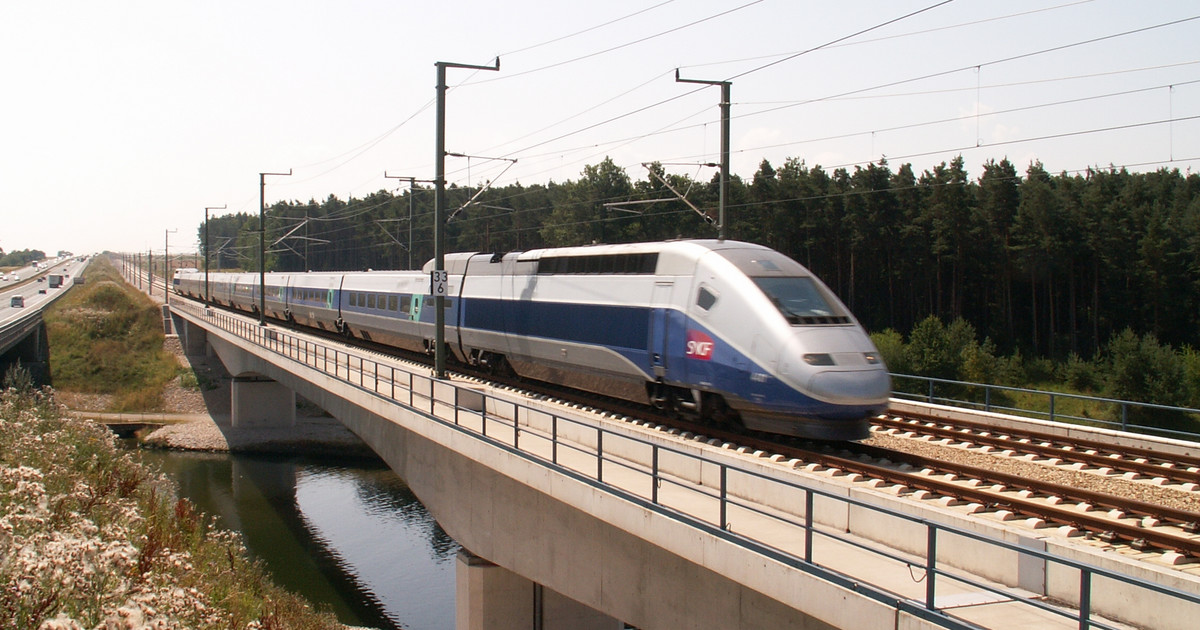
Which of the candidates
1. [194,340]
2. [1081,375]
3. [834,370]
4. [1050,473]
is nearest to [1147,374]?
[1081,375]

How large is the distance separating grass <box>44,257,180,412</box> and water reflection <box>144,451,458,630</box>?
1835 centimetres

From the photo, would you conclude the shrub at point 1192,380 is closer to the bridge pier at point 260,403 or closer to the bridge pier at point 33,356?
the bridge pier at point 260,403

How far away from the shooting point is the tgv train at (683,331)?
1254cm

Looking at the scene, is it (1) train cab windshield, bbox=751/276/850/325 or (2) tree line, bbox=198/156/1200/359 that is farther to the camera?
(2) tree line, bbox=198/156/1200/359

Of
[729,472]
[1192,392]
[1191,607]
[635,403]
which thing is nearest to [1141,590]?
[1191,607]

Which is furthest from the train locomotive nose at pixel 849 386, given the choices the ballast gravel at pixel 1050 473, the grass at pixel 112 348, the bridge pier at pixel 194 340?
the bridge pier at pixel 194 340

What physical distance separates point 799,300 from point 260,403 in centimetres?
4460

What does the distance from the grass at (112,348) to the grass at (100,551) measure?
39.1 m

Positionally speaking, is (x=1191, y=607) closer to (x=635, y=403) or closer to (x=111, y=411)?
(x=635, y=403)

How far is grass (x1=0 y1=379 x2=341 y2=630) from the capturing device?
7.13 meters

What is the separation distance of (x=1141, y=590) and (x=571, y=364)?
1274 cm

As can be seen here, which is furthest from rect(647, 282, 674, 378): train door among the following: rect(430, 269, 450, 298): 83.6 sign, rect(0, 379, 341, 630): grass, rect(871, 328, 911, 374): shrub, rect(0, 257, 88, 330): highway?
rect(0, 257, 88, 330): highway

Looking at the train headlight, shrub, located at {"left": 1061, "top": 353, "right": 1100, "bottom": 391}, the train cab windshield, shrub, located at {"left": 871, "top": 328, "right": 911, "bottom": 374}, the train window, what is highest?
the train window

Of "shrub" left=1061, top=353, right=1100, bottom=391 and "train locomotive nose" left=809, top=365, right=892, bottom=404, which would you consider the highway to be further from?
"shrub" left=1061, top=353, right=1100, bottom=391
